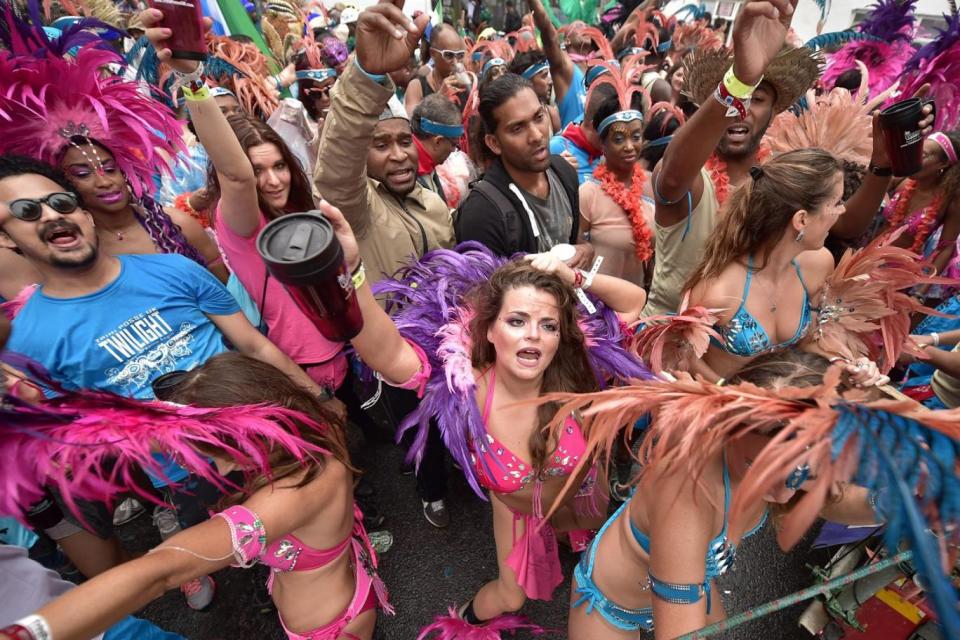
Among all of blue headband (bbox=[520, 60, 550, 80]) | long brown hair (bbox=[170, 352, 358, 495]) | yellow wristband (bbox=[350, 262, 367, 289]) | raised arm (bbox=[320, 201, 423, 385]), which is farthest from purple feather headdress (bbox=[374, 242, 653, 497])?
blue headband (bbox=[520, 60, 550, 80])

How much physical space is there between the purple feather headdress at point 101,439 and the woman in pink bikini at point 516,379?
451 mm

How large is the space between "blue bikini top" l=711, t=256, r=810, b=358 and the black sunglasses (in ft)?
8.96

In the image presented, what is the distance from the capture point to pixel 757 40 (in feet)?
5.82

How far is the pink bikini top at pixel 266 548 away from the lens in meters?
1.31

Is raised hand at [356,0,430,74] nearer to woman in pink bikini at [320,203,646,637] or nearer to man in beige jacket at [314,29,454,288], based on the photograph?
man in beige jacket at [314,29,454,288]

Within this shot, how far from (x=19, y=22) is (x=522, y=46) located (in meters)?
5.88

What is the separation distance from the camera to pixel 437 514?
111 inches

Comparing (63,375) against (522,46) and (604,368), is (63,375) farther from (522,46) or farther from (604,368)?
(522,46)

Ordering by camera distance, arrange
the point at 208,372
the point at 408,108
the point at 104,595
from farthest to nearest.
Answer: the point at 408,108, the point at 208,372, the point at 104,595

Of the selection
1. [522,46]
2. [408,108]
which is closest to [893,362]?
[408,108]

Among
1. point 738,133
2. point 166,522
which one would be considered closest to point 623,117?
point 738,133

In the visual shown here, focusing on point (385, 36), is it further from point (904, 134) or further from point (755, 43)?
point (904, 134)

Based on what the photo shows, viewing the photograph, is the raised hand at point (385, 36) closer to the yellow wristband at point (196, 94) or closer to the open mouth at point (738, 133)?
the yellow wristband at point (196, 94)

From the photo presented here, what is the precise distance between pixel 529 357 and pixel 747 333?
1.11m
